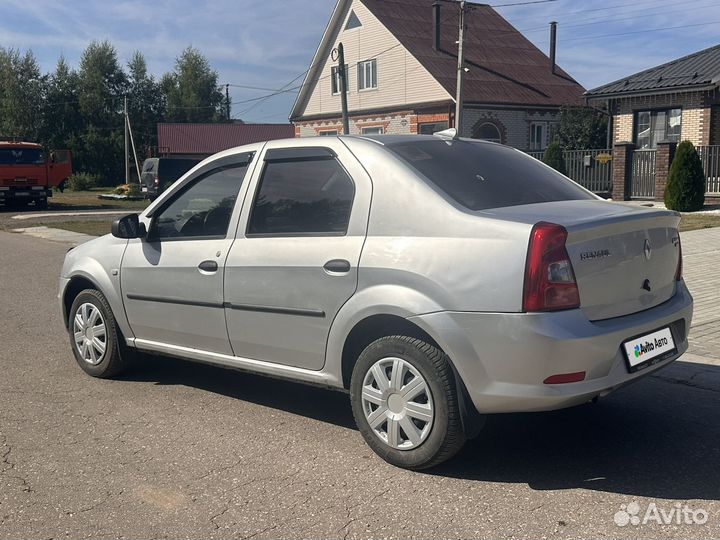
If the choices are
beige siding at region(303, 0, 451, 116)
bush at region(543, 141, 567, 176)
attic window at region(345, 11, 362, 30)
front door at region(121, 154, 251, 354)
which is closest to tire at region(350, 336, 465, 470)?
front door at region(121, 154, 251, 354)

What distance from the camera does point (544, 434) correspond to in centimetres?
447

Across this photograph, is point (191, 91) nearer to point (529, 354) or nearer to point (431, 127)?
point (431, 127)

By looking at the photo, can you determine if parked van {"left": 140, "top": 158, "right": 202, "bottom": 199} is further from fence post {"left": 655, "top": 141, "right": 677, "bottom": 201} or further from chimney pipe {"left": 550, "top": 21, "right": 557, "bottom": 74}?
chimney pipe {"left": 550, "top": 21, "right": 557, "bottom": 74}

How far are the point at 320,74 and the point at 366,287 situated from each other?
134 ft

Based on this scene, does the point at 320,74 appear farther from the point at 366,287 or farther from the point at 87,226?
the point at 366,287

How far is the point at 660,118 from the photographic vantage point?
25219 millimetres

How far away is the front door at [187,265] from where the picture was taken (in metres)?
4.82

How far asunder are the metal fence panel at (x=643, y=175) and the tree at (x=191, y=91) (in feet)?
218

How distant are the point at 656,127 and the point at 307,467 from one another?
24.5 m

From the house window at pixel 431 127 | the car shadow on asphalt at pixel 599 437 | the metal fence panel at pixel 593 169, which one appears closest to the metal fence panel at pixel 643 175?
the metal fence panel at pixel 593 169

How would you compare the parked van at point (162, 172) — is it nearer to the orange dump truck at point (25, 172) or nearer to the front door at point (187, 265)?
the orange dump truck at point (25, 172)

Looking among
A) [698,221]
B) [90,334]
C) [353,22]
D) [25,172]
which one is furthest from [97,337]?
[353,22]

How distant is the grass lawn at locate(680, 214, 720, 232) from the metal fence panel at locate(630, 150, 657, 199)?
3.79 metres

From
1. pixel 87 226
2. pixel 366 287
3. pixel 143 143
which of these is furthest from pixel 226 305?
pixel 143 143
